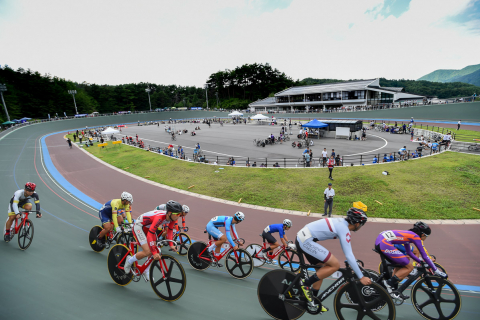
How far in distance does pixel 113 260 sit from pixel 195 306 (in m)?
1.81

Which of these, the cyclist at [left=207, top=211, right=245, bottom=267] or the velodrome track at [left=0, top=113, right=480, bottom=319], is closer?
the velodrome track at [left=0, top=113, right=480, bottom=319]

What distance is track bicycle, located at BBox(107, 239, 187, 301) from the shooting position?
379 cm

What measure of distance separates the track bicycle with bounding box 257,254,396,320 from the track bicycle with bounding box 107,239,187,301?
140 cm

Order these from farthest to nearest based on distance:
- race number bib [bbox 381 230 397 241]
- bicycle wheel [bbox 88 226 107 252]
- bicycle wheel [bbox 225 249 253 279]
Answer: bicycle wheel [bbox 88 226 107 252], bicycle wheel [bbox 225 249 253 279], race number bib [bbox 381 230 397 241]

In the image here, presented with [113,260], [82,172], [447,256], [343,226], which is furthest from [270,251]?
[82,172]

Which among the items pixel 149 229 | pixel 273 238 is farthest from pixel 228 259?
Answer: pixel 149 229

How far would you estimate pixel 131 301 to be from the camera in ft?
13.1

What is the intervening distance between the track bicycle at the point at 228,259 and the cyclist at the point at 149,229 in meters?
1.54

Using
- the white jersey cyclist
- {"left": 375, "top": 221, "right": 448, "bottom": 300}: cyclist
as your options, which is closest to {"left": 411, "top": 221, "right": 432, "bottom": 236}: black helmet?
{"left": 375, "top": 221, "right": 448, "bottom": 300}: cyclist

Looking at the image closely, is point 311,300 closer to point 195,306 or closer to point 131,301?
point 195,306

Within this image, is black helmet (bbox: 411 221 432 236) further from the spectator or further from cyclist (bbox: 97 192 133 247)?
cyclist (bbox: 97 192 133 247)

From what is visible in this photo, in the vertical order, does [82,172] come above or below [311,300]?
below

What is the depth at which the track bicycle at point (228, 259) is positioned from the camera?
5062mm

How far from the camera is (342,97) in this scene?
5934cm
